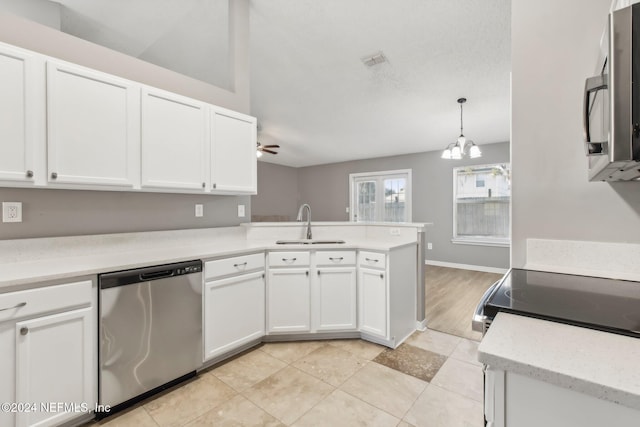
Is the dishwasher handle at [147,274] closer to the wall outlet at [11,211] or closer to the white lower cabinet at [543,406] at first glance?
the wall outlet at [11,211]

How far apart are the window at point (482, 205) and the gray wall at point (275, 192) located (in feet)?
13.2

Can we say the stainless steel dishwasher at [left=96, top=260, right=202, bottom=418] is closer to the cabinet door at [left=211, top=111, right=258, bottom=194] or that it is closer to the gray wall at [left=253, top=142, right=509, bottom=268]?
the cabinet door at [left=211, top=111, right=258, bottom=194]

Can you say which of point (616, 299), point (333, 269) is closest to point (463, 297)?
point (333, 269)

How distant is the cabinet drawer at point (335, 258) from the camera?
246cm

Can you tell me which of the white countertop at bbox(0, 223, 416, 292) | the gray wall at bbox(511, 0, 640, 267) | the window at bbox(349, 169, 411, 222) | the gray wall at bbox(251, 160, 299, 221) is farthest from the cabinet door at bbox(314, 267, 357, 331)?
the gray wall at bbox(251, 160, 299, 221)

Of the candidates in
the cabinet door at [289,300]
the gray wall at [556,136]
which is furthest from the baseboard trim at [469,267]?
the gray wall at [556,136]

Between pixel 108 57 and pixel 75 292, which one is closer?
pixel 75 292

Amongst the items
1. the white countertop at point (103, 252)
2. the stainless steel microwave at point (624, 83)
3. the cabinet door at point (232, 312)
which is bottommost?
the cabinet door at point (232, 312)

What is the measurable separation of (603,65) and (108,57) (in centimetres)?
275

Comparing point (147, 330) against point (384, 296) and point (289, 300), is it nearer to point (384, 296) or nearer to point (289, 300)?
point (289, 300)

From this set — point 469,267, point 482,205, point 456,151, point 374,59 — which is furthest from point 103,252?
point 482,205

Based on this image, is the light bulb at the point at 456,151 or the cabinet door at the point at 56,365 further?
the light bulb at the point at 456,151

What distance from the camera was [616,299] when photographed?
2.92 feet

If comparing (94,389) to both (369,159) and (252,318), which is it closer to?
(252,318)
